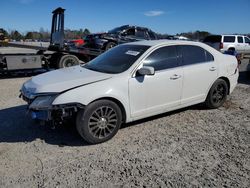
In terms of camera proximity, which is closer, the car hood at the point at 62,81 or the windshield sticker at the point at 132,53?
the car hood at the point at 62,81

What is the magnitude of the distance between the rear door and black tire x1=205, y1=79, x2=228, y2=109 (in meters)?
0.16

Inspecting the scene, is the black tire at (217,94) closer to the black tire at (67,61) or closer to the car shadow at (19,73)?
the black tire at (67,61)

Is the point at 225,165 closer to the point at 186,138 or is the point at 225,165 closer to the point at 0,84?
the point at 186,138

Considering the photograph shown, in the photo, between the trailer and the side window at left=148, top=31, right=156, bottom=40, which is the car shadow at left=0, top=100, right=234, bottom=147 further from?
the side window at left=148, top=31, right=156, bottom=40

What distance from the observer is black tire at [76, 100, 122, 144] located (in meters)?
3.64

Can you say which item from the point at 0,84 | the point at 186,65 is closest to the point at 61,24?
the point at 0,84

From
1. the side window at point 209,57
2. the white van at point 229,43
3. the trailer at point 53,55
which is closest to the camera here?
the side window at point 209,57

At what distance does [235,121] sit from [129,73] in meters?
2.39

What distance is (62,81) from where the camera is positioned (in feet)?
12.6

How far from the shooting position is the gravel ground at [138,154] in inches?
115

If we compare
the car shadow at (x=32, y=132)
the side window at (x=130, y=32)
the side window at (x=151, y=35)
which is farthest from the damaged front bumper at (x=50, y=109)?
the side window at (x=151, y=35)

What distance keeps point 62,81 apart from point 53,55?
7.26 meters

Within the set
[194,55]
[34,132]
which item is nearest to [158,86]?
[194,55]

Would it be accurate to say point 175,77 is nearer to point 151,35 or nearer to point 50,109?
point 50,109
